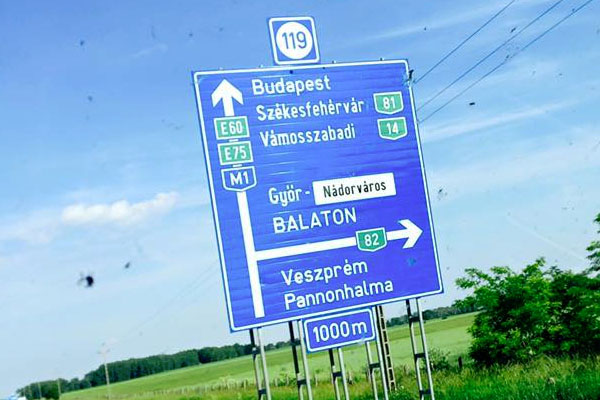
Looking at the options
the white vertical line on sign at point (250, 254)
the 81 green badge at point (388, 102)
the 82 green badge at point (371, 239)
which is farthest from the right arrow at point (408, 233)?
the white vertical line on sign at point (250, 254)

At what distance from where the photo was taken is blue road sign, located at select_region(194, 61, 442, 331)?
1115 centimetres

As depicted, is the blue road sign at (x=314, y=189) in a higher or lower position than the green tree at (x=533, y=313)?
higher

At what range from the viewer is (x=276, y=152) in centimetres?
1145

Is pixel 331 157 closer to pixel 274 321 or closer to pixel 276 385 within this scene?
pixel 274 321

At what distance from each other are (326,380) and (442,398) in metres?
16.3

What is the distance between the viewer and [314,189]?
11.6 metres

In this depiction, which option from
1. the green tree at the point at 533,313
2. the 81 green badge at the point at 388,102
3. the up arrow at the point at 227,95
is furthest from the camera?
the green tree at the point at 533,313

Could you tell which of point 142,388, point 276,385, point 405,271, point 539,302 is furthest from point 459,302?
point 142,388

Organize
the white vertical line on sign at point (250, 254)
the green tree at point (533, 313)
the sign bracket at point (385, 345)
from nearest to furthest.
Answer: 1. the white vertical line on sign at point (250, 254)
2. the sign bracket at point (385, 345)
3. the green tree at point (533, 313)

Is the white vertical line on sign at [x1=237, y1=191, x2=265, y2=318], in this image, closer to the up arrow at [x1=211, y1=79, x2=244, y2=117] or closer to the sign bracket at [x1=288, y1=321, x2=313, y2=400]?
the sign bracket at [x1=288, y1=321, x2=313, y2=400]

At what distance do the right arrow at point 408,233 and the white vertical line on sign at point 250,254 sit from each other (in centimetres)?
223

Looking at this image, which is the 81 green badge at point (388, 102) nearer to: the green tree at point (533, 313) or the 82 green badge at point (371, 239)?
the 82 green badge at point (371, 239)

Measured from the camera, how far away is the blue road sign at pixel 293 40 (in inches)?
461

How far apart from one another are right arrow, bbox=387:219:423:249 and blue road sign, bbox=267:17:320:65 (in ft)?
9.06
